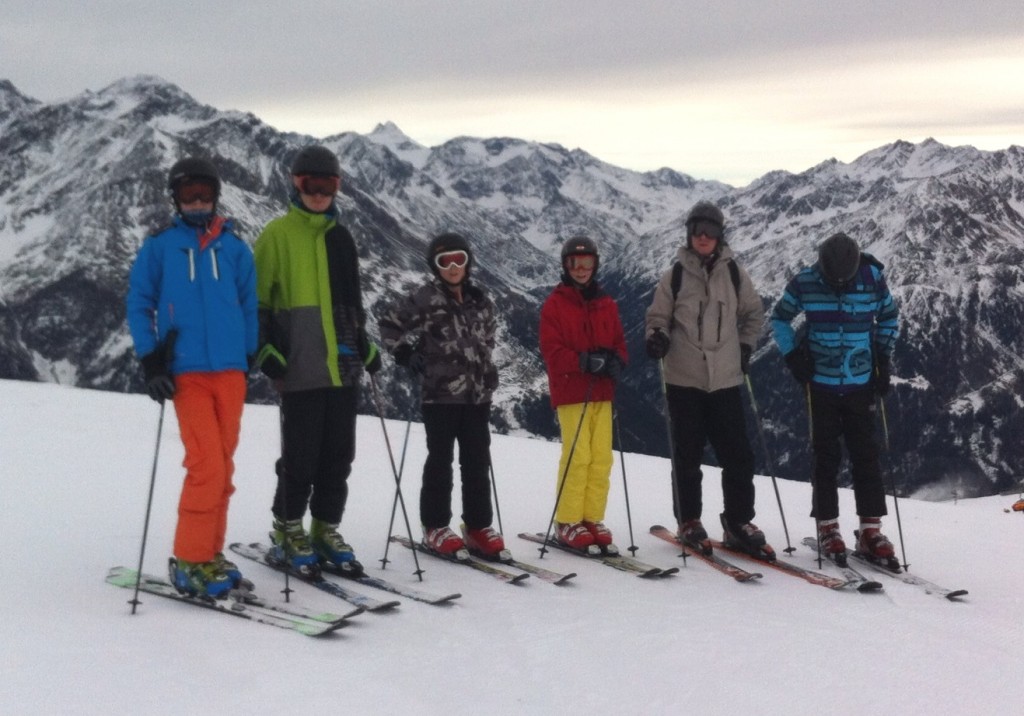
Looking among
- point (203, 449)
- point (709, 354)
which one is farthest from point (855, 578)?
point (203, 449)

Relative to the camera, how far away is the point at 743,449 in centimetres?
812

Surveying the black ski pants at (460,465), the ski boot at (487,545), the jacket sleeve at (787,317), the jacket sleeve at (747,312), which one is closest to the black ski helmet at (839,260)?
the jacket sleeve at (787,317)

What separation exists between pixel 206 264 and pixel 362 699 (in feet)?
8.79

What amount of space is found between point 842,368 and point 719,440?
1119mm

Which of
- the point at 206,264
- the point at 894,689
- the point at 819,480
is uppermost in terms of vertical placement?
the point at 206,264

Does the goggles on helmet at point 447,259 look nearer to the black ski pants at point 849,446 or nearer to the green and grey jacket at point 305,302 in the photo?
the green and grey jacket at point 305,302

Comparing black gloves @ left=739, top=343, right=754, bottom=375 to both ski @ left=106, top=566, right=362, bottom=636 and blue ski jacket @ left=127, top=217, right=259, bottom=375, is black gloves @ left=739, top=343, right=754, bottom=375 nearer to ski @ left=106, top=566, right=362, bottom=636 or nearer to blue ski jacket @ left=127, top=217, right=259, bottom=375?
ski @ left=106, top=566, right=362, bottom=636

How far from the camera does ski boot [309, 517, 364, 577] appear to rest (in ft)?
22.4

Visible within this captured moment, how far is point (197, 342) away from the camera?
5863mm

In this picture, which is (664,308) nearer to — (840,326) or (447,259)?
(840,326)

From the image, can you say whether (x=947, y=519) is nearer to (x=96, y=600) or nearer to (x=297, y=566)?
(x=297, y=566)

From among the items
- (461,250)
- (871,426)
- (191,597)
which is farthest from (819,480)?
(191,597)

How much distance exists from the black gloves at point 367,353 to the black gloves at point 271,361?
53 cm

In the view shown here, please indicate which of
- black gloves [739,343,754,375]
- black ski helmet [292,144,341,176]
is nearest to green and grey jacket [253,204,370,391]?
black ski helmet [292,144,341,176]
